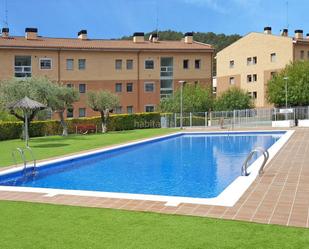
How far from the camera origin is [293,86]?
130ft

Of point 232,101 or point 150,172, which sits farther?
point 232,101

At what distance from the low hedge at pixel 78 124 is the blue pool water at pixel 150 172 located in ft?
34.0

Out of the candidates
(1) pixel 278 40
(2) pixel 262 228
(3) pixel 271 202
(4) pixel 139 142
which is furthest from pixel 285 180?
(1) pixel 278 40

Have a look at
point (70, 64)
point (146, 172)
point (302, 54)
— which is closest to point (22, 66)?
point (70, 64)

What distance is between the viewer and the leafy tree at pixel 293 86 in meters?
39.0

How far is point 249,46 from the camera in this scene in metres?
52.6

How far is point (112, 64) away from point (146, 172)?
31.3 m

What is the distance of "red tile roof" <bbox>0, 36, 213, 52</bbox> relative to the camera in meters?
41.1

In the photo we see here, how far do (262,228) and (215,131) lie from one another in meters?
24.3

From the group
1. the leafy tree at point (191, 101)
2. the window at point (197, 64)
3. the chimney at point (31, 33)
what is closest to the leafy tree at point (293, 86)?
the leafy tree at point (191, 101)

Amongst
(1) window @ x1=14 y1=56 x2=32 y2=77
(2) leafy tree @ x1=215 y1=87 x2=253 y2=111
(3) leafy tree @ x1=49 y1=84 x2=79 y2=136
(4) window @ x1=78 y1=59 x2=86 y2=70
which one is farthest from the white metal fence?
(1) window @ x1=14 y1=56 x2=32 y2=77

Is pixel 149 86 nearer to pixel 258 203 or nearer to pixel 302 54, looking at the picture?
pixel 302 54

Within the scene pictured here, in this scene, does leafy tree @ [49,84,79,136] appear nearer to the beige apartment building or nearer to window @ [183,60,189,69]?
window @ [183,60,189,69]

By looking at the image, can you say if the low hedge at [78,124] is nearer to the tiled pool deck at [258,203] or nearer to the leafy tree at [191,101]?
the leafy tree at [191,101]
